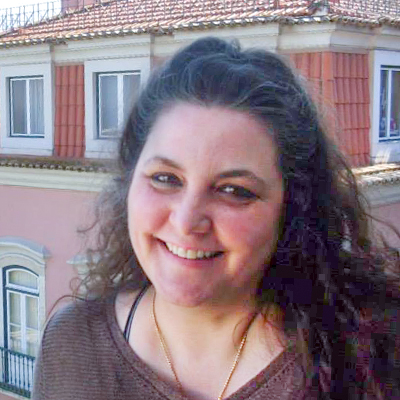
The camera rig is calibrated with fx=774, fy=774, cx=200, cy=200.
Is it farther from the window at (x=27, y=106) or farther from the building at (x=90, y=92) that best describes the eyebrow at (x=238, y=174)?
the window at (x=27, y=106)

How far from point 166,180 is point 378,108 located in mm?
6614

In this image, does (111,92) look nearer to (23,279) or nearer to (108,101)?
(108,101)

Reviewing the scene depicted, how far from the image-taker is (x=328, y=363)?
1.70m

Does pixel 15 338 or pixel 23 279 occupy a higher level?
pixel 23 279

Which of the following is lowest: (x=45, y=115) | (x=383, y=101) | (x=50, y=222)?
(x=50, y=222)

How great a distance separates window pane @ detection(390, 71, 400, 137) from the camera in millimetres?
8445

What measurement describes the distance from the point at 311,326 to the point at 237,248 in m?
0.28

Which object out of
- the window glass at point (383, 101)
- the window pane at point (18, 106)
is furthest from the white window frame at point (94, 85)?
the window glass at point (383, 101)

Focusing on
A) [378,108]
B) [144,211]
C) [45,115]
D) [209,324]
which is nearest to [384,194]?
[378,108]

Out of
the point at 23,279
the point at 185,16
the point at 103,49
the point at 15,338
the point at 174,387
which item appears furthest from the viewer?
the point at 15,338

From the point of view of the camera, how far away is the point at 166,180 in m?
1.72

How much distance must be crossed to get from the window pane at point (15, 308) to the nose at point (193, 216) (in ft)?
31.7

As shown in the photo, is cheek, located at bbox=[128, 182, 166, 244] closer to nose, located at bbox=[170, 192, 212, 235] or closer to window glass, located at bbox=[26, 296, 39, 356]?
nose, located at bbox=[170, 192, 212, 235]

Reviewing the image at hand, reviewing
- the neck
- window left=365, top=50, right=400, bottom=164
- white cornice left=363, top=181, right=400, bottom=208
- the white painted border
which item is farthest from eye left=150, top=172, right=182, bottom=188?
the white painted border
